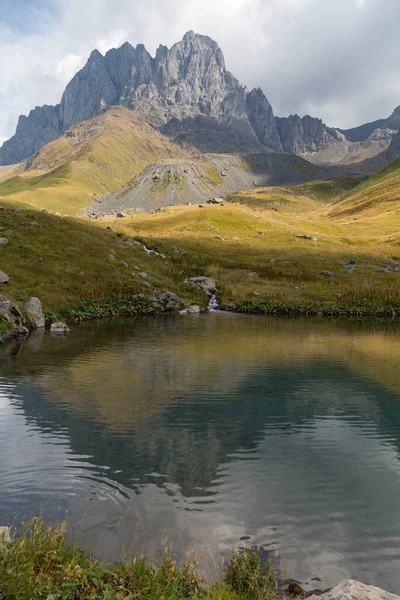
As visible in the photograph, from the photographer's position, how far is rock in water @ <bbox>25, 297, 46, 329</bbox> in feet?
137

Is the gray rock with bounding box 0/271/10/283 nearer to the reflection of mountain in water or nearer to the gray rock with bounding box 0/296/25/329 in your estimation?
the gray rock with bounding box 0/296/25/329

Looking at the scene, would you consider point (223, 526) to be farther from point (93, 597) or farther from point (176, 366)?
point (176, 366)

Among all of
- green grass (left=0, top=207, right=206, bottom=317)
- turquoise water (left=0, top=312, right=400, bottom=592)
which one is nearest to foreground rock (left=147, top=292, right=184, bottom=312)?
green grass (left=0, top=207, right=206, bottom=317)

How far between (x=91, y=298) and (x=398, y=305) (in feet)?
151

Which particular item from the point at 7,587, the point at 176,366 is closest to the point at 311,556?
the point at 7,587

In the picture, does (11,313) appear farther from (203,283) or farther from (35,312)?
(203,283)

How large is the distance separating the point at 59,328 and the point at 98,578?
35.6 metres

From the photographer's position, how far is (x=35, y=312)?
42438mm

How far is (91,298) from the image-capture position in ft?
172

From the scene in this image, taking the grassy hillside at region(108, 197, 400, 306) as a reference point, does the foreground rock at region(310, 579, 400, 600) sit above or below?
below

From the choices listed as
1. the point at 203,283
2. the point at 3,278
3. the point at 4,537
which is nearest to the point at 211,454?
the point at 4,537

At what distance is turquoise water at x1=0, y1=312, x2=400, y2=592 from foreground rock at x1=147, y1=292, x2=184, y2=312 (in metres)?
24.4

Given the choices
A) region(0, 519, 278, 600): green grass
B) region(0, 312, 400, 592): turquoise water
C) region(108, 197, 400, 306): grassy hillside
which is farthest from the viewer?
region(108, 197, 400, 306): grassy hillside

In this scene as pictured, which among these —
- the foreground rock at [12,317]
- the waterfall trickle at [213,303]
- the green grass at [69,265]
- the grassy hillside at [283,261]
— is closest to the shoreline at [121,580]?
the foreground rock at [12,317]
